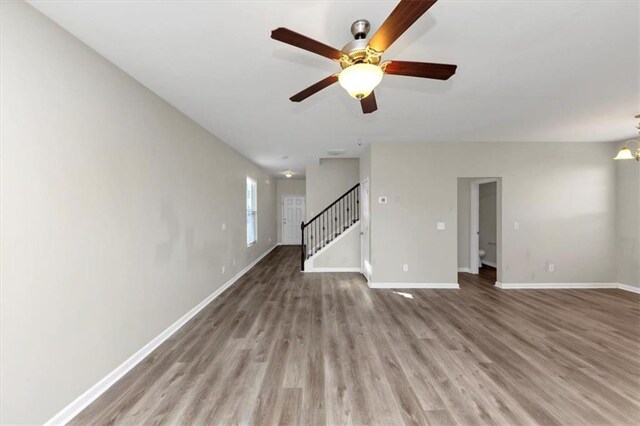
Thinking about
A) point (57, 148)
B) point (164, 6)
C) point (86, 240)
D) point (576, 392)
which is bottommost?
point (576, 392)

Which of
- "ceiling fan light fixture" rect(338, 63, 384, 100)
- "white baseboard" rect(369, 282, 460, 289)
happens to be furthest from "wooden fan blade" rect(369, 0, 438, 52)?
"white baseboard" rect(369, 282, 460, 289)

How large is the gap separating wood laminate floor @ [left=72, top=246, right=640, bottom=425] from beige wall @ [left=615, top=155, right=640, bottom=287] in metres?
0.98

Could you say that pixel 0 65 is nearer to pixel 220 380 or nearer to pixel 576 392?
pixel 220 380

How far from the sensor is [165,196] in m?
3.00

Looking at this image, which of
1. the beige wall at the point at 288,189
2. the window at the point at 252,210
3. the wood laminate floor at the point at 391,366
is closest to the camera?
the wood laminate floor at the point at 391,366

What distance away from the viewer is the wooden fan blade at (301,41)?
133 cm

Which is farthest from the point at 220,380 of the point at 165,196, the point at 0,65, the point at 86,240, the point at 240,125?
the point at 240,125

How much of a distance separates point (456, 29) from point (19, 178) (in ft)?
9.85

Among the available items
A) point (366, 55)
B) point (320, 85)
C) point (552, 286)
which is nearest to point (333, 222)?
point (552, 286)

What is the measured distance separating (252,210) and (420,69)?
638 cm

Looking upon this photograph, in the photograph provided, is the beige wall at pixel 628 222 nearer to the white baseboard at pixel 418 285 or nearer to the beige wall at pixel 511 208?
the beige wall at pixel 511 208

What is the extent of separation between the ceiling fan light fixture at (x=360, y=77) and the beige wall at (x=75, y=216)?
1.96 metres

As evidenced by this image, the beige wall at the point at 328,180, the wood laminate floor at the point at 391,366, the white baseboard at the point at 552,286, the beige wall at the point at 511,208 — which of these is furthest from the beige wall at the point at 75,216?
the white baseboard at the point at 552,286

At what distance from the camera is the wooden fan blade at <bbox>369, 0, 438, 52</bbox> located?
1175 mm
